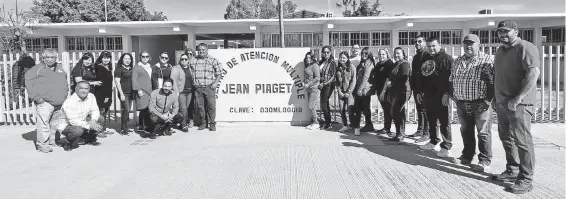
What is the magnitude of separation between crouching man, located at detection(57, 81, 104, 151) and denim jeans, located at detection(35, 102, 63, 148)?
129mm

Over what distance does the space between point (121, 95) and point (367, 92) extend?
437 cm

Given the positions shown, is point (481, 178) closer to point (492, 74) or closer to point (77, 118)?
point (492, 74)

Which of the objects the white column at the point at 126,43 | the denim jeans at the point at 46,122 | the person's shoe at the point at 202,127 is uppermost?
the white column at the point at 126,43

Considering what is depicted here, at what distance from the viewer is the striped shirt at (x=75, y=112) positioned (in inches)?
289

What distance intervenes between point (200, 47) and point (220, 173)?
3946 mm

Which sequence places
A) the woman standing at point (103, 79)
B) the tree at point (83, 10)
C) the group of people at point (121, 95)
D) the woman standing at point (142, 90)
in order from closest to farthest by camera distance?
the group of people at point (121, 95) < the woman standing at point (103, 79) < the woman standing at point (142, 90) < the tree at point (83, 10)

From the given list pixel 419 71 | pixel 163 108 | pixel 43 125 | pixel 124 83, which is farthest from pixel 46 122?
pixel 419 71

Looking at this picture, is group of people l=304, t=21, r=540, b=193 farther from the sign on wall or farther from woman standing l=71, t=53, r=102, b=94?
woman standing l=71, t=53, r=102, b=94

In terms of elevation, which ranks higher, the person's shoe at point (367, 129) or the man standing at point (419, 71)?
the man standing at point (419, 71)

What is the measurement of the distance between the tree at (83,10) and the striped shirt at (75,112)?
37.8 m

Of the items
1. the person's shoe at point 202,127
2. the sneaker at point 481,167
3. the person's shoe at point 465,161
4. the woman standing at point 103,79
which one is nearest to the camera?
the sneaker at point 481,167

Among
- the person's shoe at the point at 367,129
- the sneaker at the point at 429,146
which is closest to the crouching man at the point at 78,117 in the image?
the person's shoe at the point at 367,129

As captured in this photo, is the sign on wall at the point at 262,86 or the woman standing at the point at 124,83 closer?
the woman standing at the point at 124,83

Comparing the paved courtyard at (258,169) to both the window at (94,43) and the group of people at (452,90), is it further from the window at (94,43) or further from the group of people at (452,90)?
the window at (94,43)
